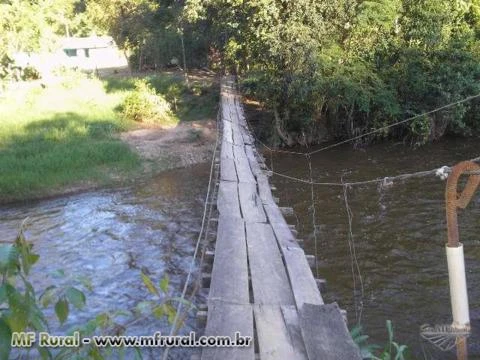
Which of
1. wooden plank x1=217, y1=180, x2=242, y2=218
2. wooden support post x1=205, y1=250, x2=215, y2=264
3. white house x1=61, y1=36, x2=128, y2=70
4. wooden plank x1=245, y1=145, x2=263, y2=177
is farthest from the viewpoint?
white house x1=61, y1=36, x2=128, y2=70

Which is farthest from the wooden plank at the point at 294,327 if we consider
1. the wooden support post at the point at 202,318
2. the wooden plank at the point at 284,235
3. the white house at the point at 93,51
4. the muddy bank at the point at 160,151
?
the white house at the point at 93,51

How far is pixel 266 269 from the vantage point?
4207mm

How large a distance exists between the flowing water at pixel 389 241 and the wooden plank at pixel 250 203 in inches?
56.9

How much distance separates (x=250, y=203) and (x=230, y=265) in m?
2.09

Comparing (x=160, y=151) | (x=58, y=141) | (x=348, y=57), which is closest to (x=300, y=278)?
(x=160, y=151)

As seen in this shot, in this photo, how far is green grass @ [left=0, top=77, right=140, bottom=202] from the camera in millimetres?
12867

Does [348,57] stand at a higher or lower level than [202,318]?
higher

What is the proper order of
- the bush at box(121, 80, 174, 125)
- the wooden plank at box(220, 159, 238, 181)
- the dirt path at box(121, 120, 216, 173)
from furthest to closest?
the bush at box(121, 80, 174, 125) → the dirt path at box(121, 120, 216, 173) → the wooden plank at box(220, 159, 238, 181)

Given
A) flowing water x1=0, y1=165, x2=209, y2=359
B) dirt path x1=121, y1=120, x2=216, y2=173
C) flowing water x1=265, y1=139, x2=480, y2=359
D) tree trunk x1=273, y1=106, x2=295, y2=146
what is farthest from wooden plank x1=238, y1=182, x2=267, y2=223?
tree trunk x1=273, y1=106, x2=295, y2=146

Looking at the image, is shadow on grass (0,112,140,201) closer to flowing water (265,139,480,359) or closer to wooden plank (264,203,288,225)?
flowing water (265,139,480,359)

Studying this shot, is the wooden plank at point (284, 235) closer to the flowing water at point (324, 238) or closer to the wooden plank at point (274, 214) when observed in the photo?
the wooden plank at point (274, 214)

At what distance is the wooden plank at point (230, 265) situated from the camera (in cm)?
367

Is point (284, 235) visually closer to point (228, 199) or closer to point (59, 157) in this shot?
point (228, 199)

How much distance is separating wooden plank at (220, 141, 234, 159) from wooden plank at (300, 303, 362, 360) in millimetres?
5669
